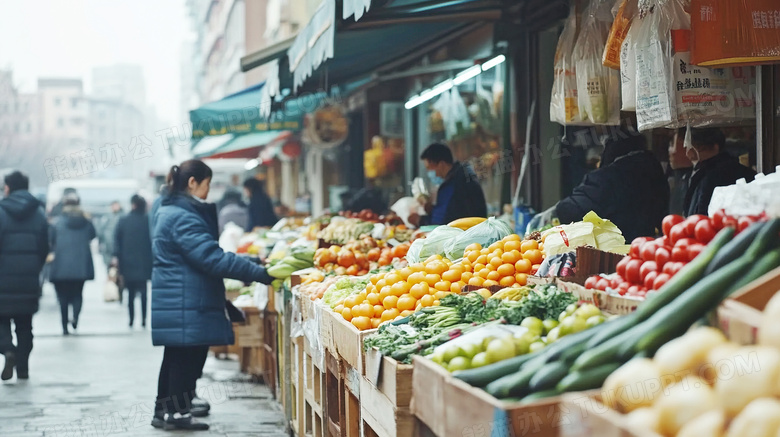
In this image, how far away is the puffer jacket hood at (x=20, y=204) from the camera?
35.5ft

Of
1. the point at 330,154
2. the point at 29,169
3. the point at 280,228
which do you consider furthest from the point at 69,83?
the point at 280,228

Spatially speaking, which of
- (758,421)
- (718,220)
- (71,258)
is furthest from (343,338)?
(71,258)

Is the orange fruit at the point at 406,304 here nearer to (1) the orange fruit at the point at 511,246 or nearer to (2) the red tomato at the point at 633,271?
(1) the orange fruit at the point at 511,246

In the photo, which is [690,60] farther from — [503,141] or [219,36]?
[219,36]

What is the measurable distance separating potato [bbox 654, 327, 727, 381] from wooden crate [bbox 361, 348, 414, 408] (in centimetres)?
128

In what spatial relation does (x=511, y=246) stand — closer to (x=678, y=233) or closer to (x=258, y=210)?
(x=678, y=233)

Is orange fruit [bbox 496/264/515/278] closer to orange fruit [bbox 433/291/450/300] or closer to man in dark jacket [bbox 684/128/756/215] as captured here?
orange fruit [bbox 433/291/450/300]

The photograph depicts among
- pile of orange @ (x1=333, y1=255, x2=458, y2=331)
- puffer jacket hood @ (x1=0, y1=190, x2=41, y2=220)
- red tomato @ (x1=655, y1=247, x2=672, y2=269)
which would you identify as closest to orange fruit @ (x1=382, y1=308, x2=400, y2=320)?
pile of orange @ (x1=333, y1=255, x2=458, y2=331)

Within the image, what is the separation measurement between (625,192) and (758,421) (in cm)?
480

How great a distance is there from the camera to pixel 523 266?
18.2 feet

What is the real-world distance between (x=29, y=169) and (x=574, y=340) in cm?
9989

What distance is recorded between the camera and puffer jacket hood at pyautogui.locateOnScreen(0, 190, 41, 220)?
10.8m

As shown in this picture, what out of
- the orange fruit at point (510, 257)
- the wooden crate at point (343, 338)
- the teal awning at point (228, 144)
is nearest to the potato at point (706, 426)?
the wooden crate at point (343, 338)

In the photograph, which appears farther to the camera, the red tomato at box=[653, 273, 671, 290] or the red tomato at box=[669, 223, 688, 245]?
the red tomato at box=[669, 223, 688, 245]
